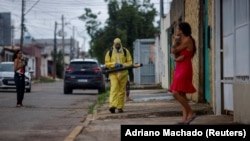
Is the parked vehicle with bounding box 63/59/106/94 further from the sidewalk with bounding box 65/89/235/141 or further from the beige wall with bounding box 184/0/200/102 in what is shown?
the sidewalk with bounding box 65/89/235/141

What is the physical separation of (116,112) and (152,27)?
1889 inches

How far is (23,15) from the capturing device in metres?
59.7

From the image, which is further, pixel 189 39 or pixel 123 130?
pixel 189 39

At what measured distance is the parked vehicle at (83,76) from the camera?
28.2 metres

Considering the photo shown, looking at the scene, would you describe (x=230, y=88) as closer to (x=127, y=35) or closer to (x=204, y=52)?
(x=204, y=52)

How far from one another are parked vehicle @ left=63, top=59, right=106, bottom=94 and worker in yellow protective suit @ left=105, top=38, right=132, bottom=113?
13.9 metres

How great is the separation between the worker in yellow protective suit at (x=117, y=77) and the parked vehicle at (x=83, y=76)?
1388 centimetres

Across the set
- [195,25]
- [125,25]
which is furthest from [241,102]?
[125,25]

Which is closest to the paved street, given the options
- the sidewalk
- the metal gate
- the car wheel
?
the sidewalk

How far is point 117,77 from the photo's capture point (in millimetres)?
14227

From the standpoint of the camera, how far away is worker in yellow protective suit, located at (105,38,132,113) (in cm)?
1419

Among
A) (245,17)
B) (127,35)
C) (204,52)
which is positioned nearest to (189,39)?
(245,17)

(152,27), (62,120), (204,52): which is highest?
(152,27)

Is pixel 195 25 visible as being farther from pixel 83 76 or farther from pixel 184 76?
pixel 83 76
